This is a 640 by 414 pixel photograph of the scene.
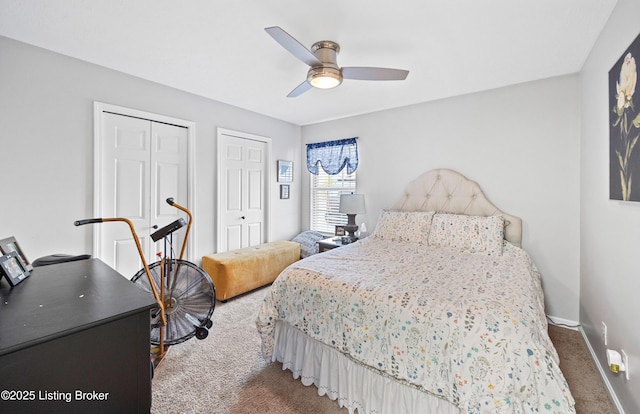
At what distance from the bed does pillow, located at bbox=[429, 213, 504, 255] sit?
1.1 inches

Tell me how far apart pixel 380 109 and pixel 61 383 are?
13.0 feet

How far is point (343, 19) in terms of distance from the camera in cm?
185

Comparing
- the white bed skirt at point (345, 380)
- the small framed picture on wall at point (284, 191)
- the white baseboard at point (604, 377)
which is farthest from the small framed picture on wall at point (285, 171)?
the white baseboard at point (604, 377)

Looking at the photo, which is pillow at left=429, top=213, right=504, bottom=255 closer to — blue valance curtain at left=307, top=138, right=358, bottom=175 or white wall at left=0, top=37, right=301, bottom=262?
blue valance curtain at left=307, top=138, right=358, bottom=175

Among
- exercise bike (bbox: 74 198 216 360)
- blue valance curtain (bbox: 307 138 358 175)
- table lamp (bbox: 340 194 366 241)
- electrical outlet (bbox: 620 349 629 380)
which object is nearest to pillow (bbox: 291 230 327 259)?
table lamp (bbox: 340 194 366 241)

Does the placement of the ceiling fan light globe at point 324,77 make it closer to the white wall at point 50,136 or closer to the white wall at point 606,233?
the white wall at point 606,233

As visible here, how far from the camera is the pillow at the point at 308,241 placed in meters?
4.30

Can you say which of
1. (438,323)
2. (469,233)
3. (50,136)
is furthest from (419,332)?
(50,136)

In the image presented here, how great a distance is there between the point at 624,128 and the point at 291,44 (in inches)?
77.3

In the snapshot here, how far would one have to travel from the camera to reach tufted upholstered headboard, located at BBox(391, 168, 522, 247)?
9.64 ft

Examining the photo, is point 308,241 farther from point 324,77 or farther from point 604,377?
point 604,377

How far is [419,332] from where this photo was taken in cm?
143

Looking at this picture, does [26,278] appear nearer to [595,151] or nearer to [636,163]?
[636,163]

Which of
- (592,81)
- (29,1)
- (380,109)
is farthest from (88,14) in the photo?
(592,81)
